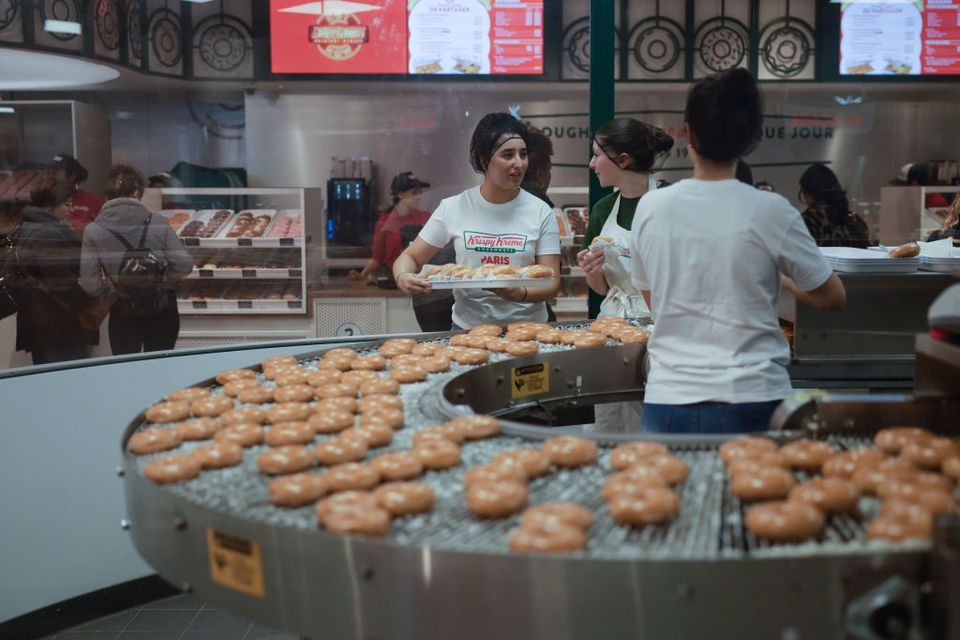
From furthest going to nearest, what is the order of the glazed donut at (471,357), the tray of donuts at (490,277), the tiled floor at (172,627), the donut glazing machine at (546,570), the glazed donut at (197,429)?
the tiled floor at (172,627), the tray of donuts at (490,277), the glazed donut at (471,357), the glazed donut at (197,429), the donut glazing machine at (546,570)

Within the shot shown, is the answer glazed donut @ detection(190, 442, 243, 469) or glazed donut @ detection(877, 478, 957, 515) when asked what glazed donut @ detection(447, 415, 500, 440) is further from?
glazed donut @ detection(877, 478, 957, 515)

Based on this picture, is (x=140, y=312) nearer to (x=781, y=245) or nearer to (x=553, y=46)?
(x=553, y=46)

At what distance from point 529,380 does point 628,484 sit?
1.23m

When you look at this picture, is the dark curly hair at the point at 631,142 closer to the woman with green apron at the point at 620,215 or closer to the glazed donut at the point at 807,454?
the woman with green apron at the point at 620,215

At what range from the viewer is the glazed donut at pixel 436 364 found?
2.57 meters

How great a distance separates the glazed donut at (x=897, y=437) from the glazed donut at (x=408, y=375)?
1109mm

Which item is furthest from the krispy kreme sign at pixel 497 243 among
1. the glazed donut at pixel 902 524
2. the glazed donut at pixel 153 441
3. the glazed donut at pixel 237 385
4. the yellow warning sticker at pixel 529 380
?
the glazed donut at pixel 902 524

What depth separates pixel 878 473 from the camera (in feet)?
5.28

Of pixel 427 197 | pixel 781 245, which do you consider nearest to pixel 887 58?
Answer: pixel 427 197

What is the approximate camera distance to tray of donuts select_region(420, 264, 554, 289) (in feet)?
10.7

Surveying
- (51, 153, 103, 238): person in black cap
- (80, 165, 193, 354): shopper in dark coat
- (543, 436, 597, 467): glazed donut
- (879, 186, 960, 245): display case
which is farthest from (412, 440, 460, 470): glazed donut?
(879, 186, 960, 245): display case

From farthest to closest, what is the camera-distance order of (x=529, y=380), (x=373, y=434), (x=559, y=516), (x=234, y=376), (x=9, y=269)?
(x=9, y=269) < (x=529, y=380) < (x=234, y=376) < (x=373, y=434) < (x=559, y=516)

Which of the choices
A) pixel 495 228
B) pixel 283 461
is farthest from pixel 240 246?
pixel 283 461

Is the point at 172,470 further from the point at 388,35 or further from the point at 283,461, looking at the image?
the point at 388,35
